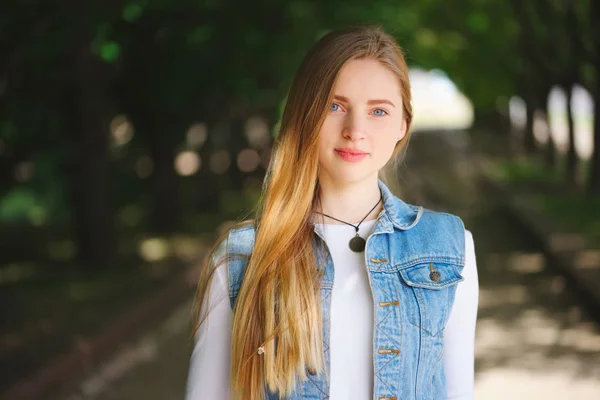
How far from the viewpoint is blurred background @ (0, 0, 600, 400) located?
25.7 ft

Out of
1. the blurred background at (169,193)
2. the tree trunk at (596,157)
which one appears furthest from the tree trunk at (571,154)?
the tree trunk at (596,157)

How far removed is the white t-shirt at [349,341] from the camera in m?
2.22

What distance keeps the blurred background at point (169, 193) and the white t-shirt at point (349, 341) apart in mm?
526

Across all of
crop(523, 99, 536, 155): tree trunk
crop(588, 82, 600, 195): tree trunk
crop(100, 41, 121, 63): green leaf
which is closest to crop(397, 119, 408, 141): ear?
crop(100, 41, 121, 63): green leaf

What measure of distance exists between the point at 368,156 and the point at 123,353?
6.53 meters

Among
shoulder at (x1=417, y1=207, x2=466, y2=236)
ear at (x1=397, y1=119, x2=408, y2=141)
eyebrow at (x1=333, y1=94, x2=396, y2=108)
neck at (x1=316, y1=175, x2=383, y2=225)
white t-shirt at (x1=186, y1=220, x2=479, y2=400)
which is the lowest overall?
white t-shirt at (x1=186, y1=220, x2=479, y2=400)

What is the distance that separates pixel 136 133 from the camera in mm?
14945

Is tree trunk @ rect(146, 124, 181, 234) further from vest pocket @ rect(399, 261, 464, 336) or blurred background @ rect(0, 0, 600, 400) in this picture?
vest pocket @ rect(399, 261, 464, 336)

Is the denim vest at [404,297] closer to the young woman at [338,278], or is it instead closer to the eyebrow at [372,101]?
the young woman at [338,278]

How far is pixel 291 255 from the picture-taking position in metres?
2.27

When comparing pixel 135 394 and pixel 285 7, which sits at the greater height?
pixel 285 7

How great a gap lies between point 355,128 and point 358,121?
0.8 inches

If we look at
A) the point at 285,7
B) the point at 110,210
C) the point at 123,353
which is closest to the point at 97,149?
the point at 110,210

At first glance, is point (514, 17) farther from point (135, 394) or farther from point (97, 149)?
point (135, 394)
